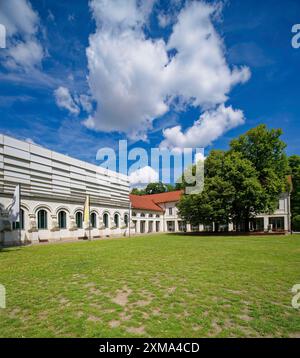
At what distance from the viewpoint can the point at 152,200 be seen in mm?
54438

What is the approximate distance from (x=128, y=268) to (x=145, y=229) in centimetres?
3683

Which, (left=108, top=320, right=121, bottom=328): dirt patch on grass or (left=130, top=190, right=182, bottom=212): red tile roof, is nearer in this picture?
(left=108, top=320, right=121, bottom=328): dirt patch on grass

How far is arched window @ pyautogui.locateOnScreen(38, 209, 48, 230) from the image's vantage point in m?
25.4

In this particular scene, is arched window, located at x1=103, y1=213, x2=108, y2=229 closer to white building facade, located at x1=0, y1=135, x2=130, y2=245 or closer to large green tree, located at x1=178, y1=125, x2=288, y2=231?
white building facade, located at x1=0, y1=135, x2=130, y2=245

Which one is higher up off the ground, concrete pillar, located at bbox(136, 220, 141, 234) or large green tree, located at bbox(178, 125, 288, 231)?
large green tree, located at bbox(178, 125, 288, 231)

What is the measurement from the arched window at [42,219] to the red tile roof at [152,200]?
18883 mm

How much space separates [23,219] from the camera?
23766 mm

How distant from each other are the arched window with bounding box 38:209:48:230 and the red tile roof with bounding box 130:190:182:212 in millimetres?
18883

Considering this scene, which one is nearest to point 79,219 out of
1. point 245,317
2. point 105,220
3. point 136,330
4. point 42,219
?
point 42,219

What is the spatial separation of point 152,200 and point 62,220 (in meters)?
28.8

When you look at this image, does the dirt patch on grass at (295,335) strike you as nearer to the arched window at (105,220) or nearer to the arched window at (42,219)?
the arched window at (42,219)

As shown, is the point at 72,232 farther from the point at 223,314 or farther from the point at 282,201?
the point at 282,201

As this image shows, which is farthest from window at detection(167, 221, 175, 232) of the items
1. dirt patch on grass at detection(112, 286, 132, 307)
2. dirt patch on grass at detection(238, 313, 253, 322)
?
dirt patch on grass at detection(238, 313, 253, 322)
